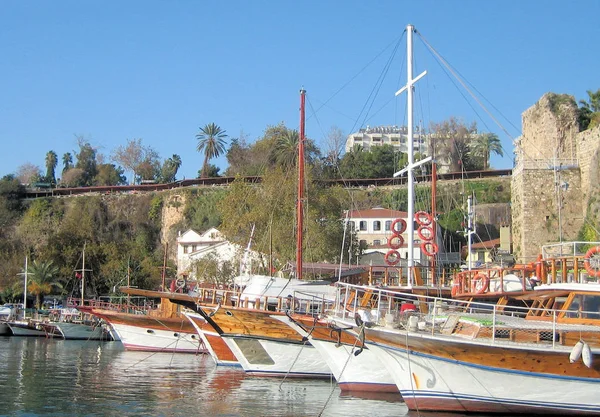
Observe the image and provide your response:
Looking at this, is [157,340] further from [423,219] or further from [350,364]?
[350,364]

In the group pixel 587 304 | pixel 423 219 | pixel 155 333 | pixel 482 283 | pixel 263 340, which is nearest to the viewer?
pixel 587 304

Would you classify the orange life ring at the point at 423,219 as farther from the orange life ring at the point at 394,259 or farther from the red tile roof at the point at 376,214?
the red tile roof at the point at 376,214

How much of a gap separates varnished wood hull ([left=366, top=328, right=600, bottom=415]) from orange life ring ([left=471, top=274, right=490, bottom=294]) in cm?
384

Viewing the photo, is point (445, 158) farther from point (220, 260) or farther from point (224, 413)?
point (224, 413)

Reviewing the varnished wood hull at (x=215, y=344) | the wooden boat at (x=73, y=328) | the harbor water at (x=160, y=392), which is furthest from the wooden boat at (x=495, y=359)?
the wooden boat at (x=73, y=328)

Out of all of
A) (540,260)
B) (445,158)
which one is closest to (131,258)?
(445,158)

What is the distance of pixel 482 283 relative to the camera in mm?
20844

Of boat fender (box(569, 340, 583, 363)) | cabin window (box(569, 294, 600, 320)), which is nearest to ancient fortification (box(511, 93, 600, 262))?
cabin window (box(569, 294, 600, 320))

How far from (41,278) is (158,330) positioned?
2723cm

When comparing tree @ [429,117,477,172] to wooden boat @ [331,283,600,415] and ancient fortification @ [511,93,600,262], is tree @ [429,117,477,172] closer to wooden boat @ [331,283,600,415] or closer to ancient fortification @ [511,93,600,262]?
ancient fortification @ [511,93,600,262]

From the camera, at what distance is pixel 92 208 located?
84625 millimetres

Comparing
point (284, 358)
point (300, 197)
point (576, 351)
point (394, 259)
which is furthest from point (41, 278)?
point (576, 351)

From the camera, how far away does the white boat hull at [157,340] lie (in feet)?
122

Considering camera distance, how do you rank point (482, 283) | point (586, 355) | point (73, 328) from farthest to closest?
1. point (73, 328)
2. point (482, 283)
3. point (586, 355)
